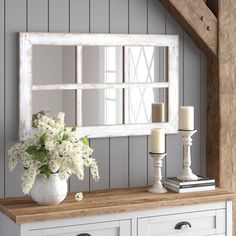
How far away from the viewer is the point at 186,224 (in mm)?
3805

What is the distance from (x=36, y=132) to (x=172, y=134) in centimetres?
91

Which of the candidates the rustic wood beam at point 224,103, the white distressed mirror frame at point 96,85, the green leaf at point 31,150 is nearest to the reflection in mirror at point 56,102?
the white distressed mirror frame at point 96,85

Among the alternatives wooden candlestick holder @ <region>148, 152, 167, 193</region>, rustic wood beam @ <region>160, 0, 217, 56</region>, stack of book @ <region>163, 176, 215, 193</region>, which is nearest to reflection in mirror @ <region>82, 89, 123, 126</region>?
wooden candlestick holder @ <region>148, 152, 167, 193</region>

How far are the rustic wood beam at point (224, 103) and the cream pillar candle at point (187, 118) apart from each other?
255 millimetres

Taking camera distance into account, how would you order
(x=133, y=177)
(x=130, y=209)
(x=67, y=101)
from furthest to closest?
(x=133, y=177) → (x=67, y=101) → (x=130, y=209)

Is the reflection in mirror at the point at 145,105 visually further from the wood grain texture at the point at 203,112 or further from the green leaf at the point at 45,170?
the green leaf at the point at 45,170

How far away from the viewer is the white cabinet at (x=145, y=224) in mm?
3459

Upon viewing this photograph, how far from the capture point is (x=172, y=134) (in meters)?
4.23

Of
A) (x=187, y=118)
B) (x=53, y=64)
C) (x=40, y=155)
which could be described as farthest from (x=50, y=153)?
(x=187, y=118)

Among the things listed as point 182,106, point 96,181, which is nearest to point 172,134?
point 182,106

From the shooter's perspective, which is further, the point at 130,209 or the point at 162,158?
the point at 162,158

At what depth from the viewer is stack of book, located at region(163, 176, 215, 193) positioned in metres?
3.91

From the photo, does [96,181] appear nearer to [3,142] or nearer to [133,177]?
[133,177]

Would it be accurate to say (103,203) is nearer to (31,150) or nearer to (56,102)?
→ (31,150)
